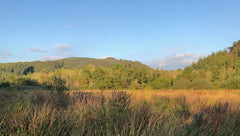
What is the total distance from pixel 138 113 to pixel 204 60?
51595mm

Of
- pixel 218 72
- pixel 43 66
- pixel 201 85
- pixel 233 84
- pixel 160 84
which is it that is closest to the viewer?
pixel 201 85

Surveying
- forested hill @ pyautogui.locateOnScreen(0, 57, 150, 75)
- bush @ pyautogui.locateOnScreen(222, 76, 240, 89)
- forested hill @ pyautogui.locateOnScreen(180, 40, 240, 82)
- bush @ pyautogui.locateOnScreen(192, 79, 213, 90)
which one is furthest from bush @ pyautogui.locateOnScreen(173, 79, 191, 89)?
forested hill @ pyautogui.locateOnScreen(0, 57, 150, 75)

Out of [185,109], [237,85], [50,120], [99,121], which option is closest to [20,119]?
[50,120]

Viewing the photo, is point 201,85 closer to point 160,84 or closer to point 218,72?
point 160,84

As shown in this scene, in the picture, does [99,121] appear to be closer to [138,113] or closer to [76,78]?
[138,113]

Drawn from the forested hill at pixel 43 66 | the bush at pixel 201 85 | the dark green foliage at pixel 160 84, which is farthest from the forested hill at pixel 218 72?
the forested hill at pixel 43 66

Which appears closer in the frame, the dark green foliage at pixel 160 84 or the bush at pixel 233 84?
the bush at pixel 233 84

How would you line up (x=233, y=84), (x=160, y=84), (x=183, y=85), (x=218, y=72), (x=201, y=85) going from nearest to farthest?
(x=201, y=85) → (x=233, y=84) → (x=183, y=85) → (x=160, y=84) → (x=218, y=72)

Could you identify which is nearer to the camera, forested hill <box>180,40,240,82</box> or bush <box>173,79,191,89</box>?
bush <box>173,79,191,89</box>

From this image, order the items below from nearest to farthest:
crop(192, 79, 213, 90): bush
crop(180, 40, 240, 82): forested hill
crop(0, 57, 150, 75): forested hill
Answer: crop(192, 79, 213, 90): bush < crop(180, 40, 240, 82): forested hill < crop(0, 57, 150, 75): forested hill

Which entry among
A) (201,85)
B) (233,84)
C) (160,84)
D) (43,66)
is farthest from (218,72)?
(43,66)

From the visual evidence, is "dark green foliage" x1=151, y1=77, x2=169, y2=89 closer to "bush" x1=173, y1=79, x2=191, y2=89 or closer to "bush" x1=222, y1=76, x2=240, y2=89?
"bush" x1=173, y1=79, x2=191, y2=89

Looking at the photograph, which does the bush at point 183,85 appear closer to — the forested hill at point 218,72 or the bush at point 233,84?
the forested hill at point 218,72

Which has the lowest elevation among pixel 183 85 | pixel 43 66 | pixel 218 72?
pixel 183 85
